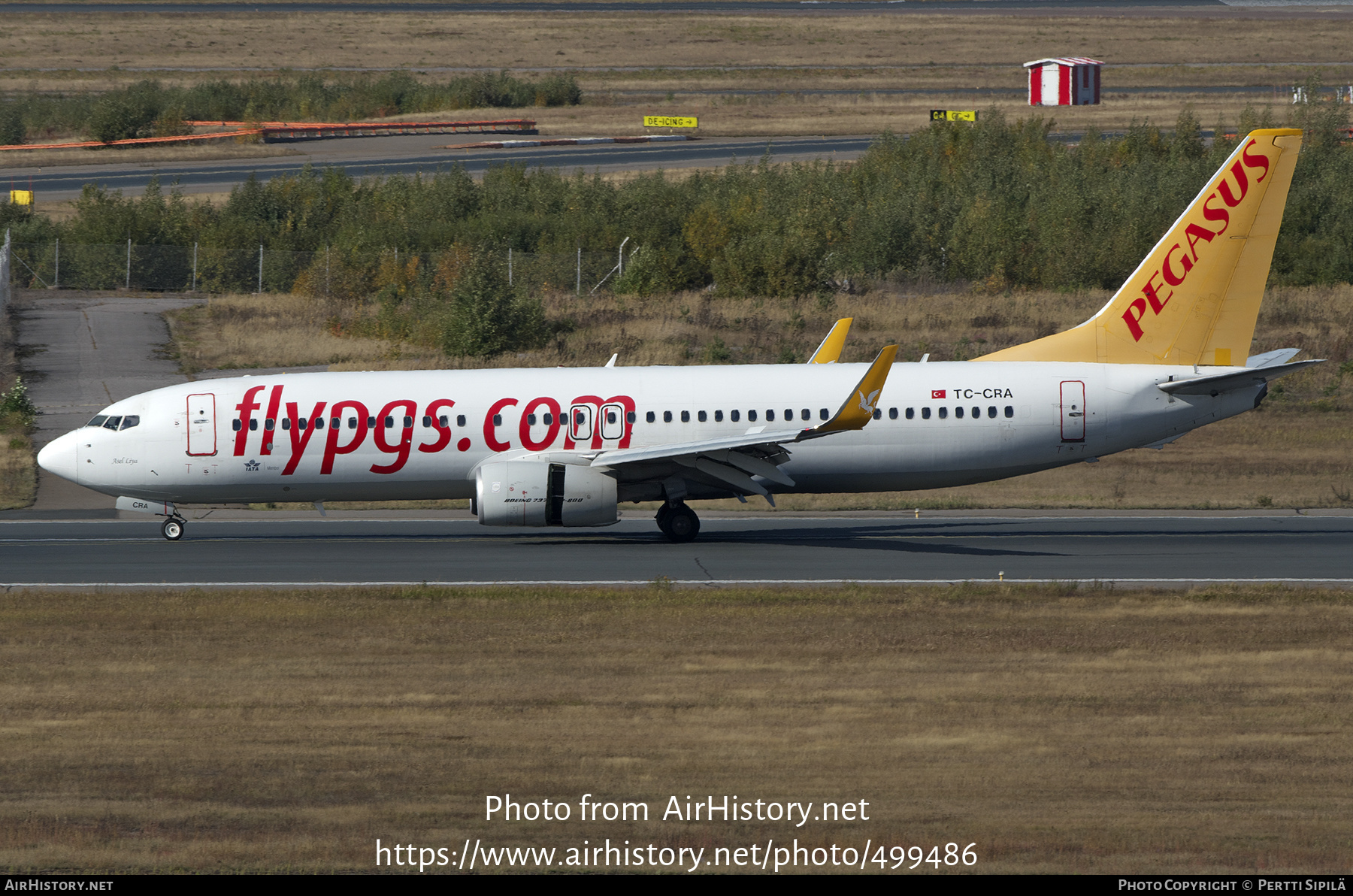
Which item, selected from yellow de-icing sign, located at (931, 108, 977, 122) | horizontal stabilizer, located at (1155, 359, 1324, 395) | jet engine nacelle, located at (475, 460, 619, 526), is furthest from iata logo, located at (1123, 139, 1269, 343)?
yellow de-icing sign, located at (931, 108, 977, 122)

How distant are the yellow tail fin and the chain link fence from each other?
3552 cm

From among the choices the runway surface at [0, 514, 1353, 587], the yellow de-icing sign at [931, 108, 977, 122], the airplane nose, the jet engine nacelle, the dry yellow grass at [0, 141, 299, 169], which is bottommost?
the runway surface at [0, 514, 1353, 587]

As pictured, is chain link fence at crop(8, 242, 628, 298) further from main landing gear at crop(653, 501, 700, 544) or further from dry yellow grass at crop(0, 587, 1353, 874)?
dry yellow grass at crop(0, 587, 1353, 874)

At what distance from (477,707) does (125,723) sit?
404 cm

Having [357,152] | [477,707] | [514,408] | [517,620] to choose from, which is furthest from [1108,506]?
[357,152]

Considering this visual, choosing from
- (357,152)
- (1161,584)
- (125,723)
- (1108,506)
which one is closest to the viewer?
(125,723)

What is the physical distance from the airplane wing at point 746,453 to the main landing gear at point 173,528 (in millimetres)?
9148

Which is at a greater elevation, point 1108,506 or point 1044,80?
point 1044,80

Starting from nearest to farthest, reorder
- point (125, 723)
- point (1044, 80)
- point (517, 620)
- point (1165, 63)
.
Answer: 1. point (125, 723)
2. point (517, 620)
3. point (1044, 80)
4. point (1165, 63)

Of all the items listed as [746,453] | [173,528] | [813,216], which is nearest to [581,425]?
[746,453]

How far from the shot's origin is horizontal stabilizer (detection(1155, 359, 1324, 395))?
2947 centimetres

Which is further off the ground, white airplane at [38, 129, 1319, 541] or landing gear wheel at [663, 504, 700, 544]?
white airplane at [38, 129, 1319, 541]

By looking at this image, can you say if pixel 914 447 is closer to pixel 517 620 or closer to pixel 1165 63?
pixel 517 620

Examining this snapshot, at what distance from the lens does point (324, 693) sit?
61.3 ft
